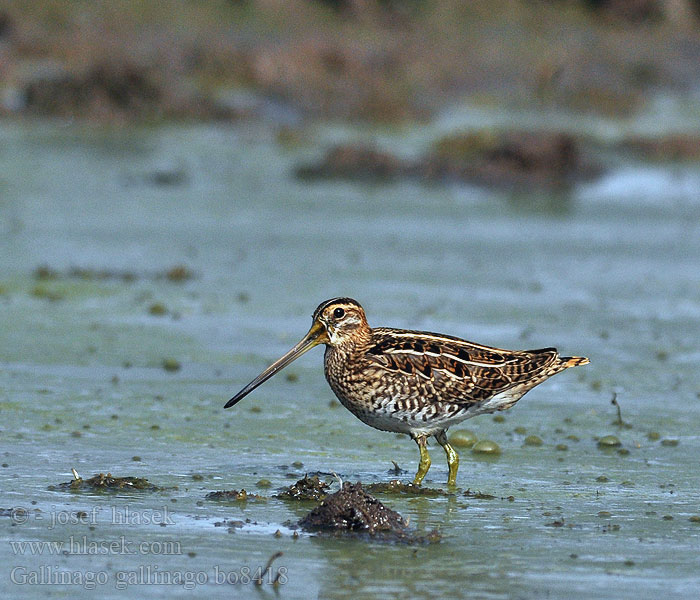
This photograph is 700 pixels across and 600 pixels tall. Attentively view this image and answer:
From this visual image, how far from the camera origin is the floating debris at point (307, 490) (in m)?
7.33

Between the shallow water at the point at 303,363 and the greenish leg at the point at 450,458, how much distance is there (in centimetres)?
18

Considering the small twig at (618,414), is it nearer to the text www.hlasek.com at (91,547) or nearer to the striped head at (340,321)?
the striped head at (340,321)

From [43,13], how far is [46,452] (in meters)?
A: 21.5

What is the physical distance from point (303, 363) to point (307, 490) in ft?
12.9

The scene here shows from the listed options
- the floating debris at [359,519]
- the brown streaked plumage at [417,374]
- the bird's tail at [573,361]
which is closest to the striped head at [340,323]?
the brown streaked plumage at [417,374]

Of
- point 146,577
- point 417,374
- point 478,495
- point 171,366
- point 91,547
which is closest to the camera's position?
point 146,577

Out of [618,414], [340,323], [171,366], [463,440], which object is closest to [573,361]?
[463,440]

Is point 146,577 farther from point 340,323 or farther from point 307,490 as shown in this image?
point 340,323

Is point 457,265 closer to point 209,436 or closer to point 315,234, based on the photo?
point 315,234

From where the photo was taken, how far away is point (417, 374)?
7.97 metres

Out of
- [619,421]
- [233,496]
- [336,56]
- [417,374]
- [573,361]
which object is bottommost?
[233,496]

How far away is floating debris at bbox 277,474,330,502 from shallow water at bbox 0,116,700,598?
0.09 meters

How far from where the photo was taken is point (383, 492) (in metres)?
7.60

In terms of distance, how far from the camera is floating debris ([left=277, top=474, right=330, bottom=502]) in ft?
24.0
